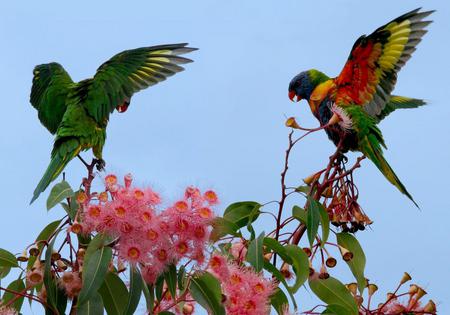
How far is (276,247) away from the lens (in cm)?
204

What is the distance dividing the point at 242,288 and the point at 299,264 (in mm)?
272

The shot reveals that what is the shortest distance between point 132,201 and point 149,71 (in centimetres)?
229

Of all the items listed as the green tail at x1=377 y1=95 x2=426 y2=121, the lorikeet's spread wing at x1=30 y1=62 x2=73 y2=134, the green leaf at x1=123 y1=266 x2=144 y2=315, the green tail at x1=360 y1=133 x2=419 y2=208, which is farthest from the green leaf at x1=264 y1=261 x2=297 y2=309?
the green tail at x1=377 y1=95 x2=426 y2=121

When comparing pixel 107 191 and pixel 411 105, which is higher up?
pixel 411 105

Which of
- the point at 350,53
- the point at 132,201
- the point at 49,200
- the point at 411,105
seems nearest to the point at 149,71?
the point at 350,53

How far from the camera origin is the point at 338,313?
205 cm

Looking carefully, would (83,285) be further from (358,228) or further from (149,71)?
(149,71)

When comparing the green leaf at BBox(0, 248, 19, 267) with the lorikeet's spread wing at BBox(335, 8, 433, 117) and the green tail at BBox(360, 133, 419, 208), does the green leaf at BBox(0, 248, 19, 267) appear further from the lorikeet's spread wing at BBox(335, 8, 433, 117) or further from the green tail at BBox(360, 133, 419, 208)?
the lorikeet's spread wing at BBox(335, 8, 433, 117)

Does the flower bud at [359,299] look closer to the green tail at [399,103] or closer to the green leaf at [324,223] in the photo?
the green leaf at [324,223]

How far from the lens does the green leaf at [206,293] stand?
5.97 ft

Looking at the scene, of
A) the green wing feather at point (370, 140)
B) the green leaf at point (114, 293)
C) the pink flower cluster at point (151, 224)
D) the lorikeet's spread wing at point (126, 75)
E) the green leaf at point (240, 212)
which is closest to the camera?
the pink flower cluster at point (151, 224)

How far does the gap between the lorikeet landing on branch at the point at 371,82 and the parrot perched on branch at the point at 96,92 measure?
0.86 metres

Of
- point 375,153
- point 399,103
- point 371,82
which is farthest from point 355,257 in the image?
point 399,103

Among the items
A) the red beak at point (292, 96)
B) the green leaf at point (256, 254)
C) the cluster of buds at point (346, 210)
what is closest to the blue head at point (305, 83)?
the red beak at point (292, 96)
